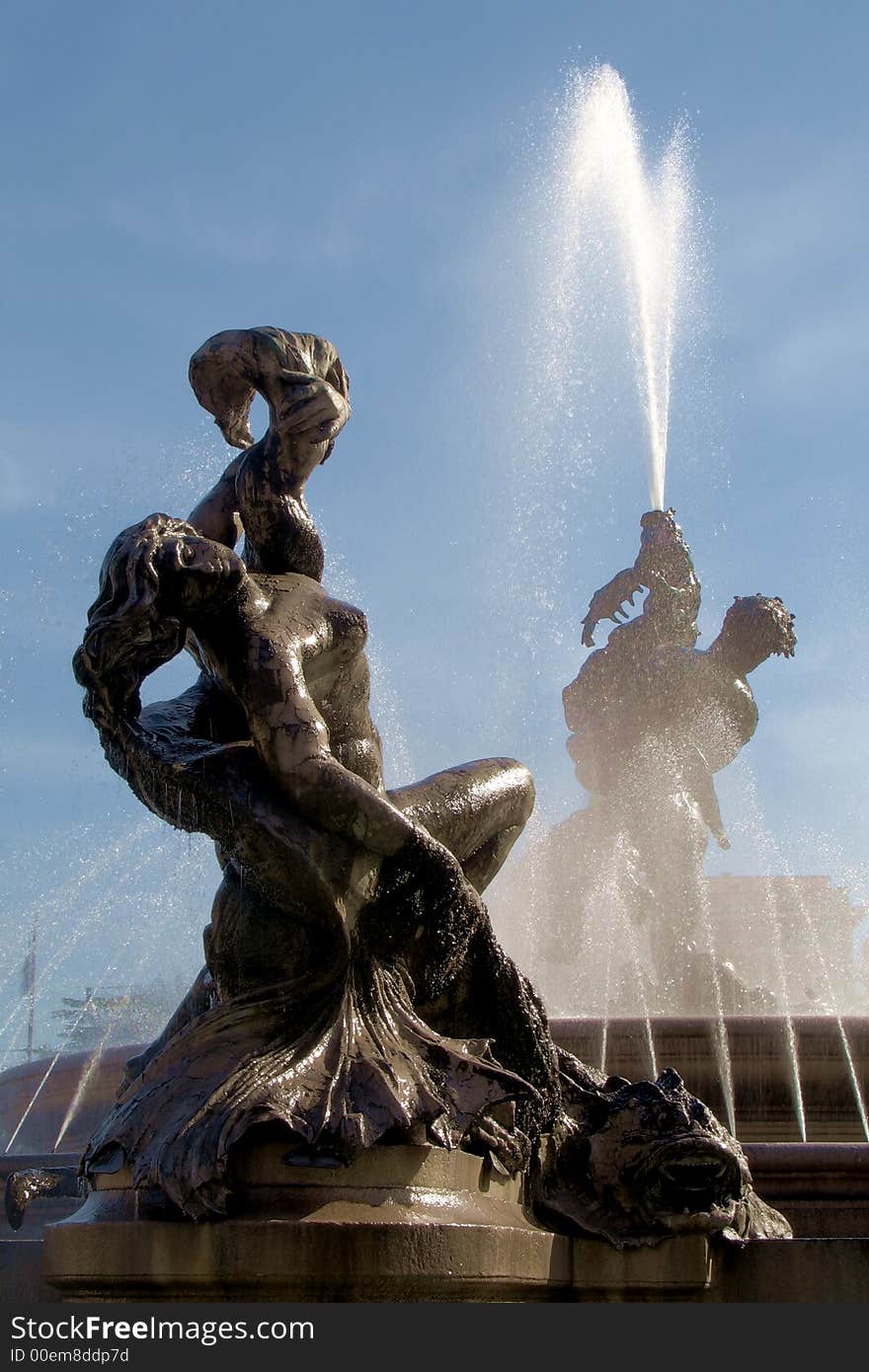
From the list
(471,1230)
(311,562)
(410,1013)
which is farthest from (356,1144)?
(311,562)

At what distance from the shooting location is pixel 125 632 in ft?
11.9

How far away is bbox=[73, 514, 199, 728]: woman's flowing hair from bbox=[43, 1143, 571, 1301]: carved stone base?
1119 mm

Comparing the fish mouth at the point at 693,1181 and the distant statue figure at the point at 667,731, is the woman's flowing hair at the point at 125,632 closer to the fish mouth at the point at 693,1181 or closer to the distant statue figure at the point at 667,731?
the fish mouth at the point at 693,1181

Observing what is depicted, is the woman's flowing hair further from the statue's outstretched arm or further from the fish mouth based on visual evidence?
the statue's outstretched arm

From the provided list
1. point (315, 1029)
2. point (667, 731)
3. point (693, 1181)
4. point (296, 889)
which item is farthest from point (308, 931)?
point (667, 731)

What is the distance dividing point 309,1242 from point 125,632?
4.76ft

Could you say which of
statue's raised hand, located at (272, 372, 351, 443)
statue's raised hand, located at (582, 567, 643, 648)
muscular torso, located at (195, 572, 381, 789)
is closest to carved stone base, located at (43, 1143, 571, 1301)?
muscular torso, located at (195, 572, 381, 789)

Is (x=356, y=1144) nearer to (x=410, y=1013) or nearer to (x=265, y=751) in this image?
(x=410, y=1013)

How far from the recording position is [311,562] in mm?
4195

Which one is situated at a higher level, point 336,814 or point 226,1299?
point 336,814

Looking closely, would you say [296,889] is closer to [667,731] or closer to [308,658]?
[308,658]

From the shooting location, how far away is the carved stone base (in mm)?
3068

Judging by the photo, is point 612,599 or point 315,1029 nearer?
point 315,1029

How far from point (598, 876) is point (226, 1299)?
836 centimetres
